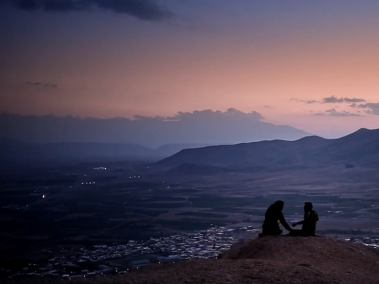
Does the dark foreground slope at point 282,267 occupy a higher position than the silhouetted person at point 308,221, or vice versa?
the silhouetted person at point 308,221

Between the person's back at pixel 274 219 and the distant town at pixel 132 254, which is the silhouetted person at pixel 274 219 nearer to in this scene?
the person's back at pixel 274 219

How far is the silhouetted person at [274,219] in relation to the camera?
16.9 m

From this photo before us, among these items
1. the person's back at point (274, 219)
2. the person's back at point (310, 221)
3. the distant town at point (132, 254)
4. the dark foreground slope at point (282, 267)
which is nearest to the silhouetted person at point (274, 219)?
the person's back at point (274, 219)

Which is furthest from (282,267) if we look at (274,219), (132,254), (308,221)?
(132,254)

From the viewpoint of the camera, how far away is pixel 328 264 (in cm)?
1441

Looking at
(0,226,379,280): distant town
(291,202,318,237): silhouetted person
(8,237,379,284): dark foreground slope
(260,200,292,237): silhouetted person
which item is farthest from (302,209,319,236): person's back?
(0,226,379,280): distant town

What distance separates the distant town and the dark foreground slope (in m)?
16.5

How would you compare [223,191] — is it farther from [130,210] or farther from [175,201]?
[130,210]

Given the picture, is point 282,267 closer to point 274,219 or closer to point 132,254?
point 274,219

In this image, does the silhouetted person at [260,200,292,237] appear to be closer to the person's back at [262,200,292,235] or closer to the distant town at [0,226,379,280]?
the person's back at [262,200,292,235]

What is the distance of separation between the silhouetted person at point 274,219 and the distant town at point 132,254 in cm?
1508

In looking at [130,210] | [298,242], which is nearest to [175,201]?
[130,210]

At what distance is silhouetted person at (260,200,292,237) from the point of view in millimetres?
16922

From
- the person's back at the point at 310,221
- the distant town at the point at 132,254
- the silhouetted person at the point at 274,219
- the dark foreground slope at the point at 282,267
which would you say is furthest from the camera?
the distant town at the point at 132,254
